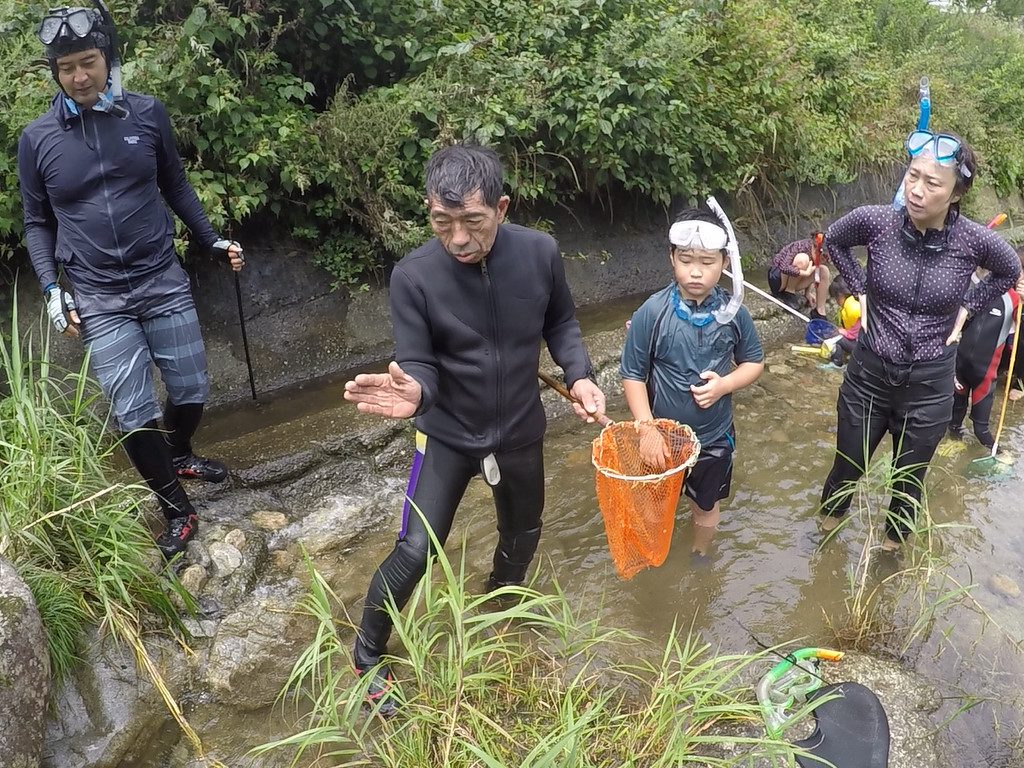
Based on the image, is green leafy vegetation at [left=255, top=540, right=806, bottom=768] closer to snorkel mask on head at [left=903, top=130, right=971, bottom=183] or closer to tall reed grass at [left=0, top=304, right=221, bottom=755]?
tall reed grass at [left=0, top=304, right=221, bottom=755]

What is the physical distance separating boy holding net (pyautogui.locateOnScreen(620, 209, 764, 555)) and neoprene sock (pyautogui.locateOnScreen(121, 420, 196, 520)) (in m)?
2.04

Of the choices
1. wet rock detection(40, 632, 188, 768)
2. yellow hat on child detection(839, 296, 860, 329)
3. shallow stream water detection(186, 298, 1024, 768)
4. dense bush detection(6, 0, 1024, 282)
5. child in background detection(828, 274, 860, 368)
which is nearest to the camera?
wet rock detection(40, 632, 188, 768)

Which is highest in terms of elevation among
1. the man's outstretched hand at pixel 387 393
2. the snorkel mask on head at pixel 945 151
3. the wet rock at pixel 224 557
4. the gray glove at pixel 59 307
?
the snorkel mask on head at pixel 945 151

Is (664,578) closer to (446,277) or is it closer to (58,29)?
(446,277)

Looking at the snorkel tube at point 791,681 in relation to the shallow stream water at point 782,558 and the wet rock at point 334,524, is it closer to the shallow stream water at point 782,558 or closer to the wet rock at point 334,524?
the shallow stream water at point 782,558

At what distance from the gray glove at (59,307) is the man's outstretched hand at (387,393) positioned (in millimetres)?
1619

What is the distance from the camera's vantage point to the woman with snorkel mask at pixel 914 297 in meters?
2.86

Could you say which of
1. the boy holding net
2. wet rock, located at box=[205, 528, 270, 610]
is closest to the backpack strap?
the boy holding net

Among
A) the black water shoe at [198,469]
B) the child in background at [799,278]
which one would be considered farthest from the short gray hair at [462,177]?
the child in background at [799,278]

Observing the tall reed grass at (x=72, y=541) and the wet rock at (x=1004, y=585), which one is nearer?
the tall reed grass at (x=72, y=541)

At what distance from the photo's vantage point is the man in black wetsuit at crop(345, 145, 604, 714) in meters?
2.26

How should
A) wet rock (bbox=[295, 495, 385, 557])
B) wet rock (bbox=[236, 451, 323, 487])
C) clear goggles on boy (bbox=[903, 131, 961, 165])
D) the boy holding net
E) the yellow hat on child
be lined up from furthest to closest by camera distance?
1. the yellow hat on child
2. wet rock (bbox=[236, 451, 323, 487])
3. wet rock (bbox=[295, 495, 385, 557])
4. the boy holding net
5. clear goggles on boy (bbox=[903, 131, 961, 165])

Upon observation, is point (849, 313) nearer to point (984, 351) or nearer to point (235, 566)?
point (984, 351)

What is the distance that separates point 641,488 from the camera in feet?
8.92
